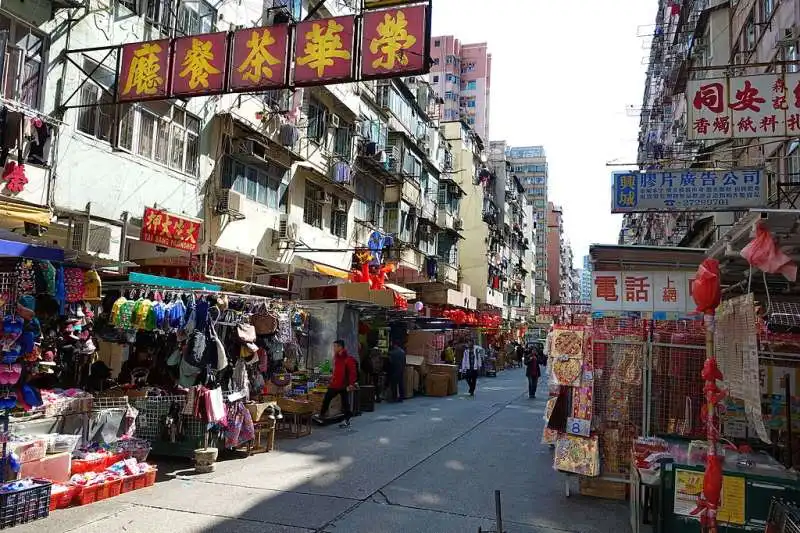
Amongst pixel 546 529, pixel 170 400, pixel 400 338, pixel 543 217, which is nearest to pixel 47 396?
pixel 170 400

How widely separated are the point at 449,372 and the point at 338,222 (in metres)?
6.80

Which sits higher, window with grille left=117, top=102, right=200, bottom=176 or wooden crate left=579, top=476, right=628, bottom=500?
window with grille left=117, top=102, right=200, bottom=176

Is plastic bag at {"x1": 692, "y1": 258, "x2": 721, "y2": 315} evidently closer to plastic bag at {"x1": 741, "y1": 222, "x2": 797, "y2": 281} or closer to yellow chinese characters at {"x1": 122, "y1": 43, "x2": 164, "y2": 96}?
plastic bag at {"x1": 741, "y1": 222, "x2": 797, "y2": 281}

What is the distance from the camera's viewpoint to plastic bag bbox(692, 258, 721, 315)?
4.85 metres

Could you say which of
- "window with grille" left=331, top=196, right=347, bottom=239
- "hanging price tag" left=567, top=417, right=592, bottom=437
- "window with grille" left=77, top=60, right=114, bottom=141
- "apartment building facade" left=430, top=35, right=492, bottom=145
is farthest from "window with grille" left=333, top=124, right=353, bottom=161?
"apartment building facade" left=430, top=35, right=492, bottom=145

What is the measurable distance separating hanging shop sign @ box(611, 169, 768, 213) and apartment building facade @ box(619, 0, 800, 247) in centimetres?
50

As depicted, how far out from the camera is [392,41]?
8.04 m

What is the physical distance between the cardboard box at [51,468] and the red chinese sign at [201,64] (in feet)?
17.0

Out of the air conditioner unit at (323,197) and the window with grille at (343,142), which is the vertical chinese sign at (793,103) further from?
the window with grille at (343,142)

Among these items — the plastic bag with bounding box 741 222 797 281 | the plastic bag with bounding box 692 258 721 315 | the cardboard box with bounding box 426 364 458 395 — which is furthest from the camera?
the cardboard box with bounding box 426 364 458 395

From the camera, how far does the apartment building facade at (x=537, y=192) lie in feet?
302

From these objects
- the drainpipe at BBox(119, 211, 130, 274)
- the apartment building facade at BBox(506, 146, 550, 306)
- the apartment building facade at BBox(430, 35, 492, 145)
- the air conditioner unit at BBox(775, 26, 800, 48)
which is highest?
the apartment building facade at BBox(430, 35, 492, 145)

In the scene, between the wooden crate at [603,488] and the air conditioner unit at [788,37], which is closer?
the wooden crate at [603,488]

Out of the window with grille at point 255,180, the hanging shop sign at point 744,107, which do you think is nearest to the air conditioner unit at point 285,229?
the window with grille at point 255,180
